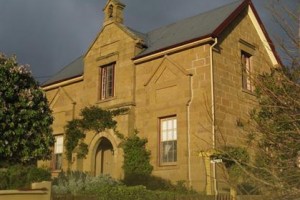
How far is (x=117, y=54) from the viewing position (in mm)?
23234

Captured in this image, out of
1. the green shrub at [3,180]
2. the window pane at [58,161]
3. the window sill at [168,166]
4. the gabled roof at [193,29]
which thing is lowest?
the green shrub at [3,180]

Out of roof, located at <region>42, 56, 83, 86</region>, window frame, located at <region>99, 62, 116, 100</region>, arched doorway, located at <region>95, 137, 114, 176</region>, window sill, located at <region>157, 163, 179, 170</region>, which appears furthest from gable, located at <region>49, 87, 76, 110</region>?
window sill, located at <region>157, 163, 179, 170</region>

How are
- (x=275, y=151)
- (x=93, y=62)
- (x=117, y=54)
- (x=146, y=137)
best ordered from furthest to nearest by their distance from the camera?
(x=93, y=62) → (x=117, y=54) → (x=146, y=137) → (x=275, y=151)

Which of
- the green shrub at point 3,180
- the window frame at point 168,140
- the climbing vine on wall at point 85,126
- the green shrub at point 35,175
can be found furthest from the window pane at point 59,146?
the green shrub at point 3,180

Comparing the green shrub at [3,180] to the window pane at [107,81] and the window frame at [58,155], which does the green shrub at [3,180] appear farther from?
the window frame at [58,155]

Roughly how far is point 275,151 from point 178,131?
46.3 feet

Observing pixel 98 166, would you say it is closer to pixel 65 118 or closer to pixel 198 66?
pixel 65 118

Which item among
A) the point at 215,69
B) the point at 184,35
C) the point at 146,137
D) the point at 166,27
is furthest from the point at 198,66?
the point at 166,27

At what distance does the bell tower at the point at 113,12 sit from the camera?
2402 cm

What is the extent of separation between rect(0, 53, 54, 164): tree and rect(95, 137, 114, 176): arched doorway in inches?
287

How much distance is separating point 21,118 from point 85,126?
27.3 feet

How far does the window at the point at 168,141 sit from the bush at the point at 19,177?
651cm

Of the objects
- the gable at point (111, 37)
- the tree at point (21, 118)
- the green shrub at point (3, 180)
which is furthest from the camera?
the gable at point (111, 37)

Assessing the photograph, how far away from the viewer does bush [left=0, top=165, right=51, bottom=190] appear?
14562 millimetres
